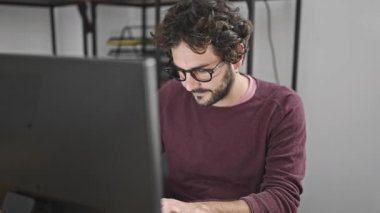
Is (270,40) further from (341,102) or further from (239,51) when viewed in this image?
(239,51)

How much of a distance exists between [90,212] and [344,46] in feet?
4.61

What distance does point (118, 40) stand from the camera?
8.33ft

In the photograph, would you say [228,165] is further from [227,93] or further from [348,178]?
A: [348,178]

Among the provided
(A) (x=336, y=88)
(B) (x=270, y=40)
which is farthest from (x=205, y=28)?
(B) (x=270, y=40)

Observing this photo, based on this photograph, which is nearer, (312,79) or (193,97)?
(193,97)

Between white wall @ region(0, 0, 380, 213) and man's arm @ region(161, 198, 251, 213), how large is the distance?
0.96m

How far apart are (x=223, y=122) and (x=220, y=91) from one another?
9 cm

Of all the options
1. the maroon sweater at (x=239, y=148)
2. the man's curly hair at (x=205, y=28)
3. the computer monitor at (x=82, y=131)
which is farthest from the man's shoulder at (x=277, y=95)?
the computer monitor at (x=82, y=131)

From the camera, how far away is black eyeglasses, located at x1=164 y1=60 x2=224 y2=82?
38.2 inches

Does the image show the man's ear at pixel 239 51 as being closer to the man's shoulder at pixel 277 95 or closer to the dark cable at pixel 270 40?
the man's shoulder at pixel 277 95

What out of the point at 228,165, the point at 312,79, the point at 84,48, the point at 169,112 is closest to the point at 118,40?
the point at 84,48

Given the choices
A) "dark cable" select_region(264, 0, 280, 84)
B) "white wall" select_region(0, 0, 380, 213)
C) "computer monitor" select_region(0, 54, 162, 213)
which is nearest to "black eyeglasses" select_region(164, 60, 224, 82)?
"computer monitor" select_region(0, 54, 162, 213)

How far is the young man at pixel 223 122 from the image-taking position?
0.97 m

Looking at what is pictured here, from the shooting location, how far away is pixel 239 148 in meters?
1.05
